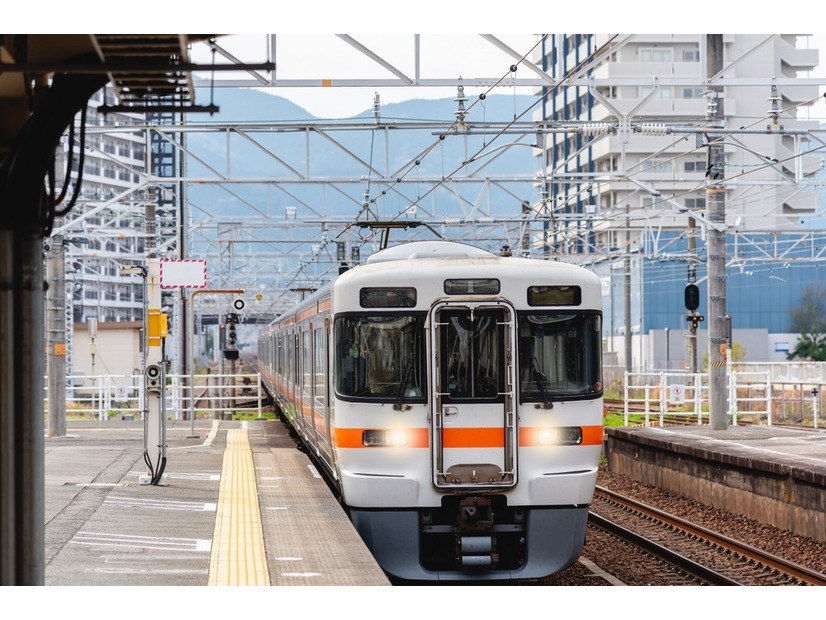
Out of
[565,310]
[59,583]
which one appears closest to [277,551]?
[59,583]

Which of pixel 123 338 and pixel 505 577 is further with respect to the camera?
pixel 123 338

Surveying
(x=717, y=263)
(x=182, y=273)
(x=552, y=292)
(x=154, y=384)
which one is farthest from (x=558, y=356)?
(x=717, y=263)

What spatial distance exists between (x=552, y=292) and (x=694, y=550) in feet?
13.2

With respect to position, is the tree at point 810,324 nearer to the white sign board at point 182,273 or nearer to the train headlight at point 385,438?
the white sign board at point 182,273

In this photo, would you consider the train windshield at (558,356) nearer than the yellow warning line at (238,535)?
No

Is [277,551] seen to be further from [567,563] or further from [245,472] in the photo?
[245,472]

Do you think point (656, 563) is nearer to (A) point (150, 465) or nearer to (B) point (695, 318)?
(A) point (150, 465)

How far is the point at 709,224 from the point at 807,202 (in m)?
48.0

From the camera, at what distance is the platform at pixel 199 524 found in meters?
7.58

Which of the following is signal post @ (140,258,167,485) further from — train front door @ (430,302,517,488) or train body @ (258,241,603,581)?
train front door @ (430,302,517,488)

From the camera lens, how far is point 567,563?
921cm

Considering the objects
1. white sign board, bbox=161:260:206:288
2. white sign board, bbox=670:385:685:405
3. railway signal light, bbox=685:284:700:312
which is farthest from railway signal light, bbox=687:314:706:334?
white sign board, bbox=161:260:206:288

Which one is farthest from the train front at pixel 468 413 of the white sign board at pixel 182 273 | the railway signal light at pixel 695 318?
the railway signal light at pixel 695 318

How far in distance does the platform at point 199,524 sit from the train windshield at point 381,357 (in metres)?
1.08
